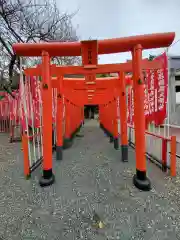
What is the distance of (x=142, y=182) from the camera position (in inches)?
104

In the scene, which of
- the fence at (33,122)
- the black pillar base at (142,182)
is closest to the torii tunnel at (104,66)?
the black pillar base at (142,182)

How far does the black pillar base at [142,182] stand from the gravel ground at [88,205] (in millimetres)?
88

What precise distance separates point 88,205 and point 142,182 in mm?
904

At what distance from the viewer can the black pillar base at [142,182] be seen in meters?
2.59

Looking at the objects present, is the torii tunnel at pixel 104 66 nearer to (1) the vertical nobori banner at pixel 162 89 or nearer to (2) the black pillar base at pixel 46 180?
(2) the black pillar base at pixel 46 180

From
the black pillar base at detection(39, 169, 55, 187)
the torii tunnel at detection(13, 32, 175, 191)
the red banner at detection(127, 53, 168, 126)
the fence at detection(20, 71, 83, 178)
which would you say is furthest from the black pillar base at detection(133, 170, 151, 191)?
the fence at detection(20, 71, 83, 178)

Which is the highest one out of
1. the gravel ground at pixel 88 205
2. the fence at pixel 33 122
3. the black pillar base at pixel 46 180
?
the fence at pixel 33 122

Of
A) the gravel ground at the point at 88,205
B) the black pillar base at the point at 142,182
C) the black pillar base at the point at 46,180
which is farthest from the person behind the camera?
the black pillar base at the point at 46,180

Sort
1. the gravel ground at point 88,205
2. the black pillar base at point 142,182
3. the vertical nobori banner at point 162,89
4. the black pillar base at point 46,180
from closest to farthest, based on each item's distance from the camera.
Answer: the gravel ground at point 88,205, the black pillar base at point 142,182, the black pillar base at point 46,180, the vertical nobori banner at point 162,89

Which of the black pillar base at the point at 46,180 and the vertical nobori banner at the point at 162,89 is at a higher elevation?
the vertical nobori banner at the point at 162,89

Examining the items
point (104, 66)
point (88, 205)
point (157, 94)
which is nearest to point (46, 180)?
point (88, 205)

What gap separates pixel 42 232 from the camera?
177 centimetres

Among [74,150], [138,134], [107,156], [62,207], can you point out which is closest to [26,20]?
[74,150]

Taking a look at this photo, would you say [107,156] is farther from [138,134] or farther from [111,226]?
[111,226]
